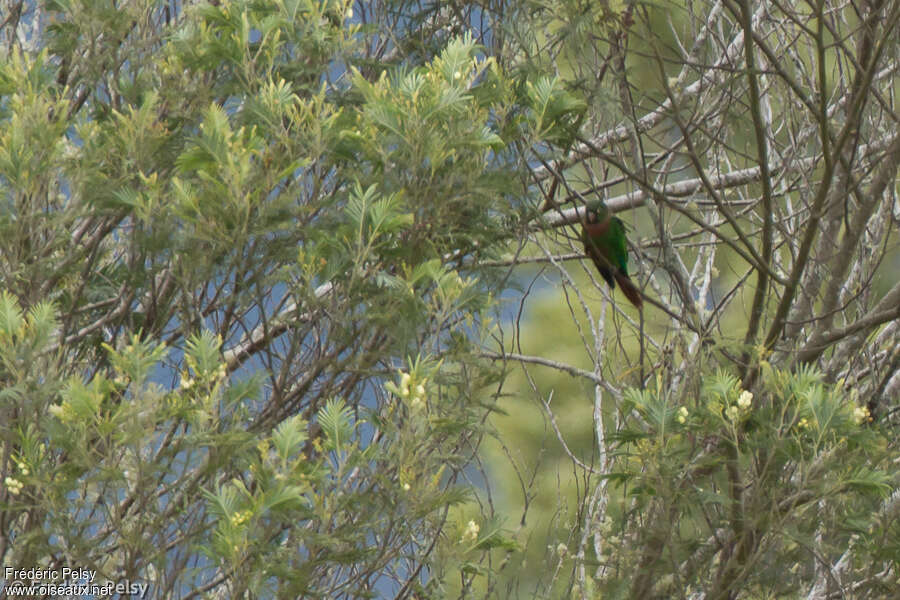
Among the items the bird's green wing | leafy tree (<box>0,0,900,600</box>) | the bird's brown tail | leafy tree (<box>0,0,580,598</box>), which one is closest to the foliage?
leafy tree (<box>0,0,900,600</box>)

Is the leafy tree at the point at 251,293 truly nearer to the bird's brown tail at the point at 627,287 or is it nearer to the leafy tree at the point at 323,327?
the leafy tree at the point at 323,327

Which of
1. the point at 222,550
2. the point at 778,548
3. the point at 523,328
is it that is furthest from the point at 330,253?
the point at 523,328

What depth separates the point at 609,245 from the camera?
17.0 feet

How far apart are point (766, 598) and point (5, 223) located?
2.35 m

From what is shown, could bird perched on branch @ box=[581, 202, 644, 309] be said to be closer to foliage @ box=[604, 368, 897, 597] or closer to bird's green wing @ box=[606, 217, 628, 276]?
bird's green wing @ box=[606, 217, 628, 276]

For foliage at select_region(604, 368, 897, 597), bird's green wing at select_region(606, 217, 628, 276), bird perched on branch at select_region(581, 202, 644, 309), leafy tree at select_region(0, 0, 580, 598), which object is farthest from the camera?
bird's green wing at select_region(606, 217, 628, 276)


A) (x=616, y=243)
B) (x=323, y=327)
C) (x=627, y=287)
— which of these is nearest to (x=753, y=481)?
(x=323, y=327)

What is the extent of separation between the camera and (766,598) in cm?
350

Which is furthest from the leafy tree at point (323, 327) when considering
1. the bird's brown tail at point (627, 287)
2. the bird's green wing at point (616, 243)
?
the bird's green wing at point (616, 243)

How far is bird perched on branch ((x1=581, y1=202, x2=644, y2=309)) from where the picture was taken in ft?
15.9

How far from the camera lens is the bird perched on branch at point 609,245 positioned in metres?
4.85

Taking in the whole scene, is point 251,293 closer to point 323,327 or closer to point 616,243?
point 323,327

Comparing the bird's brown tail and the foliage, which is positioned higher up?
the bird's brown tail

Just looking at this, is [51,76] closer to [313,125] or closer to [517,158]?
[313,125]
